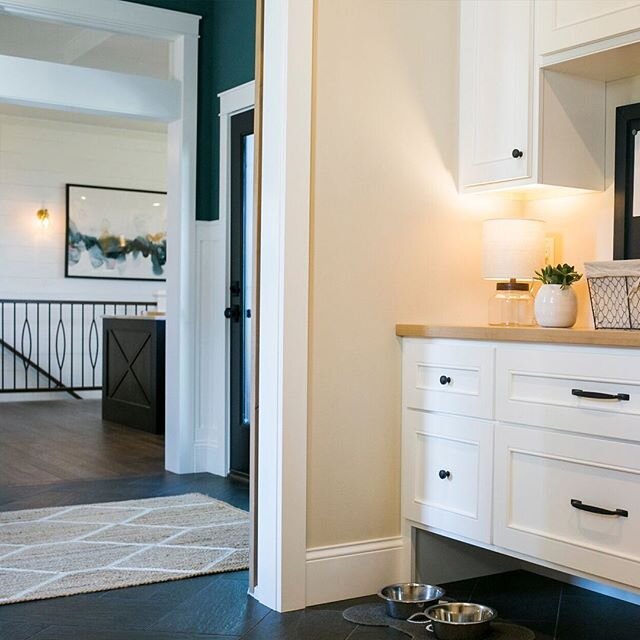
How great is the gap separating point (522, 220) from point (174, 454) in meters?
2.91

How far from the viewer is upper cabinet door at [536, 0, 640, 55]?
2.85 meters

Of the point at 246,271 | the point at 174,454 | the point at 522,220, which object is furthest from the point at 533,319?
the point at 174,454

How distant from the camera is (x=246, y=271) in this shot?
17.6ft

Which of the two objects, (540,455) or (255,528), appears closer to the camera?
(540,455)

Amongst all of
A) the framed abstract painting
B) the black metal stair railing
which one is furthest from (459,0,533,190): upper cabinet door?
the black metal stair railing

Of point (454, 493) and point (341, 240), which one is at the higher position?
point (341, 240)

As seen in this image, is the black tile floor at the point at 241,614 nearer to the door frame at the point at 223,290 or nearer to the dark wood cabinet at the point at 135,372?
the door frame at the point at 223,290

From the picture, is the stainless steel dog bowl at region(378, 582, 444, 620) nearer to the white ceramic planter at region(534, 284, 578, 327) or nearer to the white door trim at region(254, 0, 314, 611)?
the white door trim at region(254, 0, 314, 611)

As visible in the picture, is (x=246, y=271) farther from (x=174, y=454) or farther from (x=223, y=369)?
(x=174, y=454)

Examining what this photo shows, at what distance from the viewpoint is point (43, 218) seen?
10289 mm

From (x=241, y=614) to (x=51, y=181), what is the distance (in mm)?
8192

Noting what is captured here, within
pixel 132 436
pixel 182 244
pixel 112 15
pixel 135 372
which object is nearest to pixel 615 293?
pixel 182 244

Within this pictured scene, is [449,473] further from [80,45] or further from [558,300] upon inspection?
[80,45]

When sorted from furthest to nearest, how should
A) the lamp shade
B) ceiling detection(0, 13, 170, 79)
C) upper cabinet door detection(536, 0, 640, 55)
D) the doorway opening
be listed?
ceiling detection(0, 13, 170, 79) < the doorway opening < the lamp shade < upper cabinet door detection(536, 0, 640, 55)
